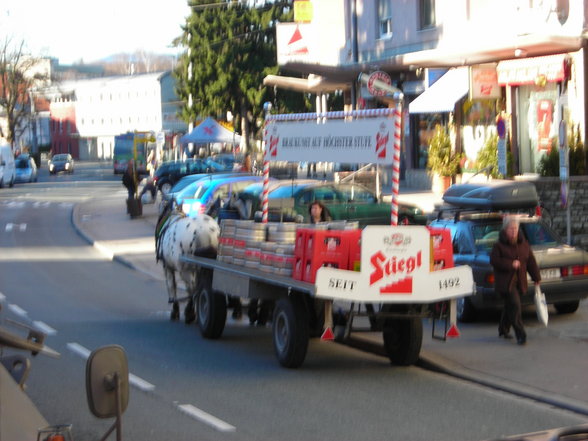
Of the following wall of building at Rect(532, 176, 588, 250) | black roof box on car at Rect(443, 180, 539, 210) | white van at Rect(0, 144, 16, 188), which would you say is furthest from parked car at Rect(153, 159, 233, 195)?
black roof box on car at Rect(443, 180, 539, 210)

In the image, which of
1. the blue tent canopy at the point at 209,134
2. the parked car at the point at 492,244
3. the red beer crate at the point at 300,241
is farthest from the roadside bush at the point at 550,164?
the blue tent canopy at the point at 209,134

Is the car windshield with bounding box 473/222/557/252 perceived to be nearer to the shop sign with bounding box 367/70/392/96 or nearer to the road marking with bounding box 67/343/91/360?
the road marking with bounding box 67/343/91/360

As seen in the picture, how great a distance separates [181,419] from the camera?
8992 mm

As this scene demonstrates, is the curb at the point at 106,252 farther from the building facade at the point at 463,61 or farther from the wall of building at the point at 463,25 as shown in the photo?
the wall of building at the point at 463,25

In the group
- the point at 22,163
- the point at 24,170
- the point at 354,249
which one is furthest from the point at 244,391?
the point at 22,163

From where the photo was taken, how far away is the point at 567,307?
1408 cm

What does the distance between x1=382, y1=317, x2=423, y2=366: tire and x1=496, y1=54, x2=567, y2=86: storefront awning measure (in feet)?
41.8

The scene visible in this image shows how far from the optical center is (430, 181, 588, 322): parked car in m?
13.4

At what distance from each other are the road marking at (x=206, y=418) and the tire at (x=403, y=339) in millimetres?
2682

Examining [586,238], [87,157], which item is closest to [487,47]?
[586,238]

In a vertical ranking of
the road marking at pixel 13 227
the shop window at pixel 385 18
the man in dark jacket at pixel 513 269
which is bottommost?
the road marking at pixel 13 227

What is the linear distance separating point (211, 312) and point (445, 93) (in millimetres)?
16689

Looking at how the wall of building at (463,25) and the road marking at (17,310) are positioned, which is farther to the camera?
the wall of building at (463,25)

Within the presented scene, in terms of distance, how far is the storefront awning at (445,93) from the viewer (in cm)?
2770
